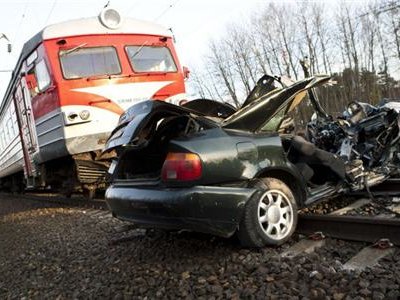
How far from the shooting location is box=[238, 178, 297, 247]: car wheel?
437 cm

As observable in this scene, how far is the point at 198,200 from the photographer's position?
13.9 ft

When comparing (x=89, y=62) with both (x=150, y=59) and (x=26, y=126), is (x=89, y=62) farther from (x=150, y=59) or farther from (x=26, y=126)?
(x=26, y=126)

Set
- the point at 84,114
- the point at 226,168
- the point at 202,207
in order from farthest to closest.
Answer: the point at 84,114 < the point at 226,168 < the point at 202,207

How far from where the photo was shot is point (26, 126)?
38.3ft

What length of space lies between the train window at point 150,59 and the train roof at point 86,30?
0.32m

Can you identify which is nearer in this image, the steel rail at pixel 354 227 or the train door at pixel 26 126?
the steel rail at pixel 354 227

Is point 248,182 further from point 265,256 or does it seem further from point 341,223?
point 341,223

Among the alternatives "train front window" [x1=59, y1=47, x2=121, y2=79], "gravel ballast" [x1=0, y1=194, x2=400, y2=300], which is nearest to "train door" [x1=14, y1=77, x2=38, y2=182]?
"train front window" [x1=59, y1=47, x2=121, y2=79]

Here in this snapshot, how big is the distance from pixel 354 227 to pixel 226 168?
48.8 inches

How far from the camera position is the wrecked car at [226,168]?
431 centimetres

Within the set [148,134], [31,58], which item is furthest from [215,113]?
[31,58]

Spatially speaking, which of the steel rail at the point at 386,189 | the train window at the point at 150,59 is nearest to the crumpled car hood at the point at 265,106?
the steel rail at the point at 386,189

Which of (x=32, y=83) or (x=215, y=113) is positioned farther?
(x=32, y=83)

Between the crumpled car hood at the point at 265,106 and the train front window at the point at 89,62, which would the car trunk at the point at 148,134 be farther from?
the train front window at the point at 89,62
